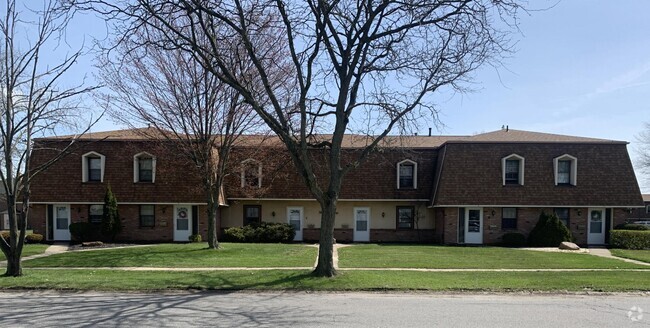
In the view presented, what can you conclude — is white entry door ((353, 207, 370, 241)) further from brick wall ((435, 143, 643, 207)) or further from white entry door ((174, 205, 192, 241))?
white entry door ((174, 205, 192, 241))

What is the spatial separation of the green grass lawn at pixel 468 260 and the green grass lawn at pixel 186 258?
1894 millimetres

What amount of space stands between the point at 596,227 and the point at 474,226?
266 inches

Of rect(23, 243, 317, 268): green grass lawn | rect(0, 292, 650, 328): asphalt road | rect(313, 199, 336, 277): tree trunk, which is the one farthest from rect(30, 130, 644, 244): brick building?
rect(0, 292, 650, 328): asphalt road

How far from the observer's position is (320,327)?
7113 millimetres

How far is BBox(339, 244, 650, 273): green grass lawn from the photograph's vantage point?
1479 cm

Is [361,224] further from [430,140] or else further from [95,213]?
[95,213]

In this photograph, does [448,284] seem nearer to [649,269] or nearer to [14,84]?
[649,269]

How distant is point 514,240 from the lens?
23609 mm

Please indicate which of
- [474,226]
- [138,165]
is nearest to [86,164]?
[138,165]

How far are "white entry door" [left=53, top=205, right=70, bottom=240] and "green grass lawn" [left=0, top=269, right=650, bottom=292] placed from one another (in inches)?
520

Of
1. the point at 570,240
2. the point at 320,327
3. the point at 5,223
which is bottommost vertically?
the point at 5,223

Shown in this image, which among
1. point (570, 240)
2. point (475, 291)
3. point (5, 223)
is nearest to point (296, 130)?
point (475, 291)

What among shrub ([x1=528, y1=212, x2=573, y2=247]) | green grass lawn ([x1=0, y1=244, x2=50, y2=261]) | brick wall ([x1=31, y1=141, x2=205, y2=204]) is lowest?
green grass lawn ([x1=0, y1=244, x2=50, y2=261])

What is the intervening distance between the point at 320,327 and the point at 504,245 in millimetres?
19416
